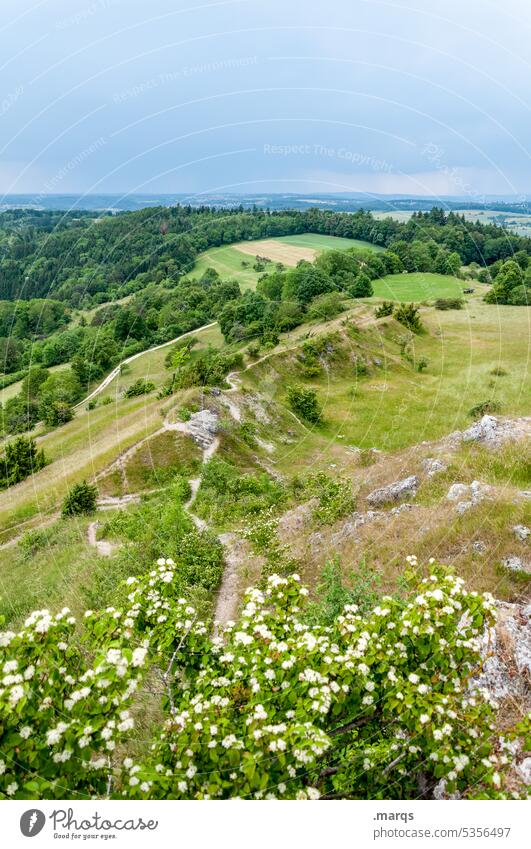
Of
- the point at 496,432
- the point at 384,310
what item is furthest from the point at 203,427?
the point at 384,310

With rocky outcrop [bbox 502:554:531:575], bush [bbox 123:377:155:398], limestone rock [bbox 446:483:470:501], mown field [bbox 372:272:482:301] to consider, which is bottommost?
bush [bbox 123:377:155:398]

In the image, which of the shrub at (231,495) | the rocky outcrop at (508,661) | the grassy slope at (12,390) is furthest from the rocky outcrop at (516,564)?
the grassy slope at (12,390)

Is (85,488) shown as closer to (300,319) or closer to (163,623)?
(163,623)

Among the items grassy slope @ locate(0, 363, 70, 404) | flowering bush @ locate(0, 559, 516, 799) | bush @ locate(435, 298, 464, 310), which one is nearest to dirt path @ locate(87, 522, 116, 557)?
flowering bush @ locate(0, 559, 516, 799)

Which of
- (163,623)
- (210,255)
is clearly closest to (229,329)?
(210,255)

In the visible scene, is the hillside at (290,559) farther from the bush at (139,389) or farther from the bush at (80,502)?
the bush at (139,389)

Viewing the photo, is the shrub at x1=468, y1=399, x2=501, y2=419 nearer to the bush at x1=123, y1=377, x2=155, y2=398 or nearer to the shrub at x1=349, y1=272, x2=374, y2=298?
the bush at x1=123, y1=377, x2=155, y2=398

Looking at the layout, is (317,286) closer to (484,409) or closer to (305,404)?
(305,404)
